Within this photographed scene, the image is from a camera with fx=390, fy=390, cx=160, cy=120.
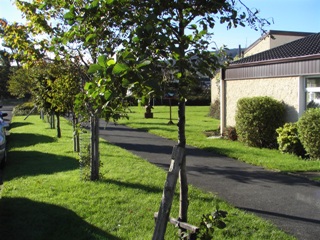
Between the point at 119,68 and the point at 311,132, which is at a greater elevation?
the point at 119,68

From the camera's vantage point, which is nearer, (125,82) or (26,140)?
(125,82)

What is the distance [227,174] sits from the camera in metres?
8.91

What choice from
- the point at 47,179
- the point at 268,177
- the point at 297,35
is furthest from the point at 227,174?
the point at 297,35

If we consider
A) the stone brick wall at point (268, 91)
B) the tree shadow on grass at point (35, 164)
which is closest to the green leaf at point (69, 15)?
the tree shadow on grass at point (35, 164)

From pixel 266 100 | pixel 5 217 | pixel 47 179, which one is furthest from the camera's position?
pixel 266 100

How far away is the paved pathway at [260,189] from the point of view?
5680 millimetres

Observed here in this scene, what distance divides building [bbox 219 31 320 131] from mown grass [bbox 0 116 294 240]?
4633mm

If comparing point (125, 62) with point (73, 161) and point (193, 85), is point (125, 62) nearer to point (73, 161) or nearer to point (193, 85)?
point (193, 85)

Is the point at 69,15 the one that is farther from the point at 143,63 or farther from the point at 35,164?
the point at 35,164

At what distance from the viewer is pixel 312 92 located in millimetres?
11445

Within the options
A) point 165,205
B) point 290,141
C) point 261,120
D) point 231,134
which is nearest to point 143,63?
point 165,205

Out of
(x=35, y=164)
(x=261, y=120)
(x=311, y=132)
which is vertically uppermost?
(x=261, y=120)

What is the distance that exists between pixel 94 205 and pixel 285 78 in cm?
825

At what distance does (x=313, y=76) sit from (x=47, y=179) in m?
7.88
